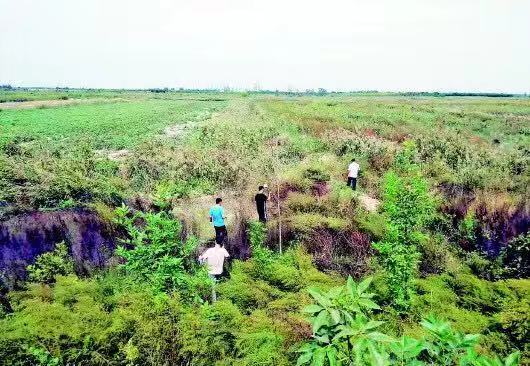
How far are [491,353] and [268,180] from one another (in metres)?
10.7

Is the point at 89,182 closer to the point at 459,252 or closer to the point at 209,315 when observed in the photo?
the point at 209,315

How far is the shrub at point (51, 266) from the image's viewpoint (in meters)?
5.79

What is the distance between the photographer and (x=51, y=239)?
6641mm

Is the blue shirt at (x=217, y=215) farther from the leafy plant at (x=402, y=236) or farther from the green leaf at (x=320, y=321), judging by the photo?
the green leaf at (x=320, y=321)

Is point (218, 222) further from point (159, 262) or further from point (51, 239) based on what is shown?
point (159, 262)

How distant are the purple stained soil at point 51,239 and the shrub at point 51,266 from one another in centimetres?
16

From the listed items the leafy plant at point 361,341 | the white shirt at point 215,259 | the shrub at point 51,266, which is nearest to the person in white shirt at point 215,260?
the white shirt at point 215,259

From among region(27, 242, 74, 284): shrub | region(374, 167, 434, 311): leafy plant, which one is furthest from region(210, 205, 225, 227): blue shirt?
region(374, 167, 434, 311): leafy plant

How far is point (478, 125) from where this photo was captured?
131 ft

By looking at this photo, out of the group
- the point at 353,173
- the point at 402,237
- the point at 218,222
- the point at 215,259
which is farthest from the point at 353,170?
the point at 402,237

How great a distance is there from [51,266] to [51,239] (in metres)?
0.80

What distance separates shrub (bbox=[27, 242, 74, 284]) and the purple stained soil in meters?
0.16

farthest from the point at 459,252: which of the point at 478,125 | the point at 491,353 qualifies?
the point at 478,125

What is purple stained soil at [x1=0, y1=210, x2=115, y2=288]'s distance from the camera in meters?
6.00
